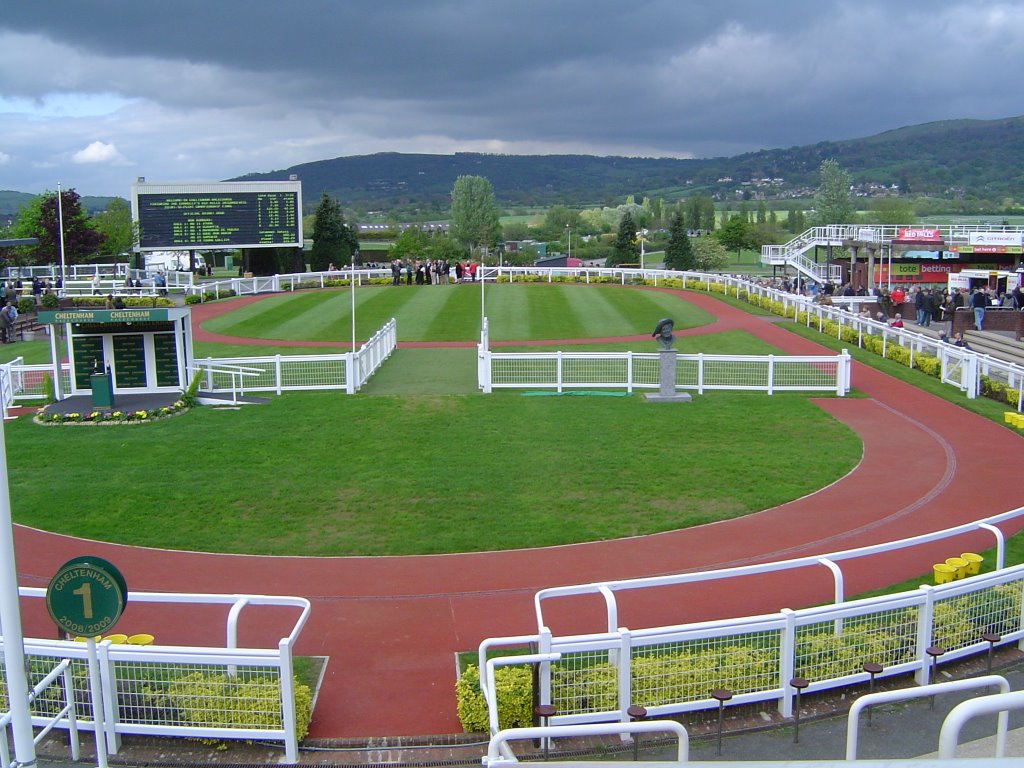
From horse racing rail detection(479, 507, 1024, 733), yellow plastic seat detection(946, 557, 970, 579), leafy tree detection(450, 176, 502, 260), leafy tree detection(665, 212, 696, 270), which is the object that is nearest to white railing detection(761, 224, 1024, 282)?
leafy tree detection(665, 212, 696, 270)

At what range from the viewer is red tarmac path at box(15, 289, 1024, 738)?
989 cm

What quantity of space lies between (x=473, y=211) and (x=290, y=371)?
120 metres

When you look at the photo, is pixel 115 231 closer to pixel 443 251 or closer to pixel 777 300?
pixel 443 251

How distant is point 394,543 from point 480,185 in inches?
5342

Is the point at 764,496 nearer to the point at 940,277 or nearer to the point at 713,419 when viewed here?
the point at 713,419

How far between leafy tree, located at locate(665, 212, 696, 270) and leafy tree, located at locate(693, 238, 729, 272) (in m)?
13.0

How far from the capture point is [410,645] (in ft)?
34.8

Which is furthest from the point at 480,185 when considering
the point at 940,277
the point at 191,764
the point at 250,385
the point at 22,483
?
the point at 191,764

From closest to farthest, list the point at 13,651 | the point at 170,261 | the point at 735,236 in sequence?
1. the point at 13,651
2. the point at 170,261
3. the point at 735,236

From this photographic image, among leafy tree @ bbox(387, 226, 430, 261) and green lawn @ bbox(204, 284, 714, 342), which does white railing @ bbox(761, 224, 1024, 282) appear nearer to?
green lawn @ bbox(204, 284, 714, 342)

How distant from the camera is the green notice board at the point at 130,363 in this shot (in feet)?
81.0

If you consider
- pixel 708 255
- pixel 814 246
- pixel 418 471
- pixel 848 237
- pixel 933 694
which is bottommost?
pixel 418 471

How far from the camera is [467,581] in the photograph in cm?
1260

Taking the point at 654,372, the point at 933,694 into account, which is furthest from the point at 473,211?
the point at 933,694
